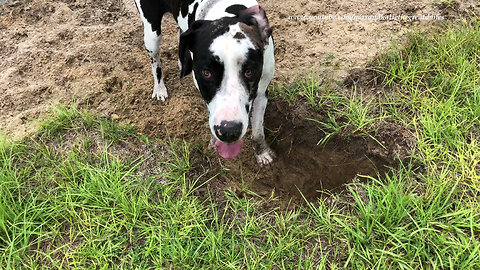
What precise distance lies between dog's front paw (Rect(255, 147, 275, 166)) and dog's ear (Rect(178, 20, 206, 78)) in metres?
0.92

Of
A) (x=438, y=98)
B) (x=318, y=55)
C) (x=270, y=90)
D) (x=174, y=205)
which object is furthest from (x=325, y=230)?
(x=318, y=55)

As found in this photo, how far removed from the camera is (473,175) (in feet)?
7.70

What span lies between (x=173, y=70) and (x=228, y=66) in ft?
5.36

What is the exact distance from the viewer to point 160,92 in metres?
3.20

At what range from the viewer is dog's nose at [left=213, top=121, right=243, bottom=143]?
76.4 inches

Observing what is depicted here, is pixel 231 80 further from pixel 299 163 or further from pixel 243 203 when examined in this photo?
pixel 299 163

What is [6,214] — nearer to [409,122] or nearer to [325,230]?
[325,230]

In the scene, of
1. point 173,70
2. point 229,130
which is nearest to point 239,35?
point 229,130

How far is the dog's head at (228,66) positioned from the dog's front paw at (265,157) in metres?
0.81

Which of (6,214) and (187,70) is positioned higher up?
(187,70)

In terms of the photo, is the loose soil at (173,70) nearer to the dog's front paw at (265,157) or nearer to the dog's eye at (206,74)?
the dog's front paw at (265,157)

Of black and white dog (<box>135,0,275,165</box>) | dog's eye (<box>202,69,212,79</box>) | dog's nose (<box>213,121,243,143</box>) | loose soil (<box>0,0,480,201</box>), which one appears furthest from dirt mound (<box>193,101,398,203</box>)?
dog's eye (<box>202,69,212,79</box>)

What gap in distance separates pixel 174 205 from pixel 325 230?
40.0 inches

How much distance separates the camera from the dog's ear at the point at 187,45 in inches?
84.2
